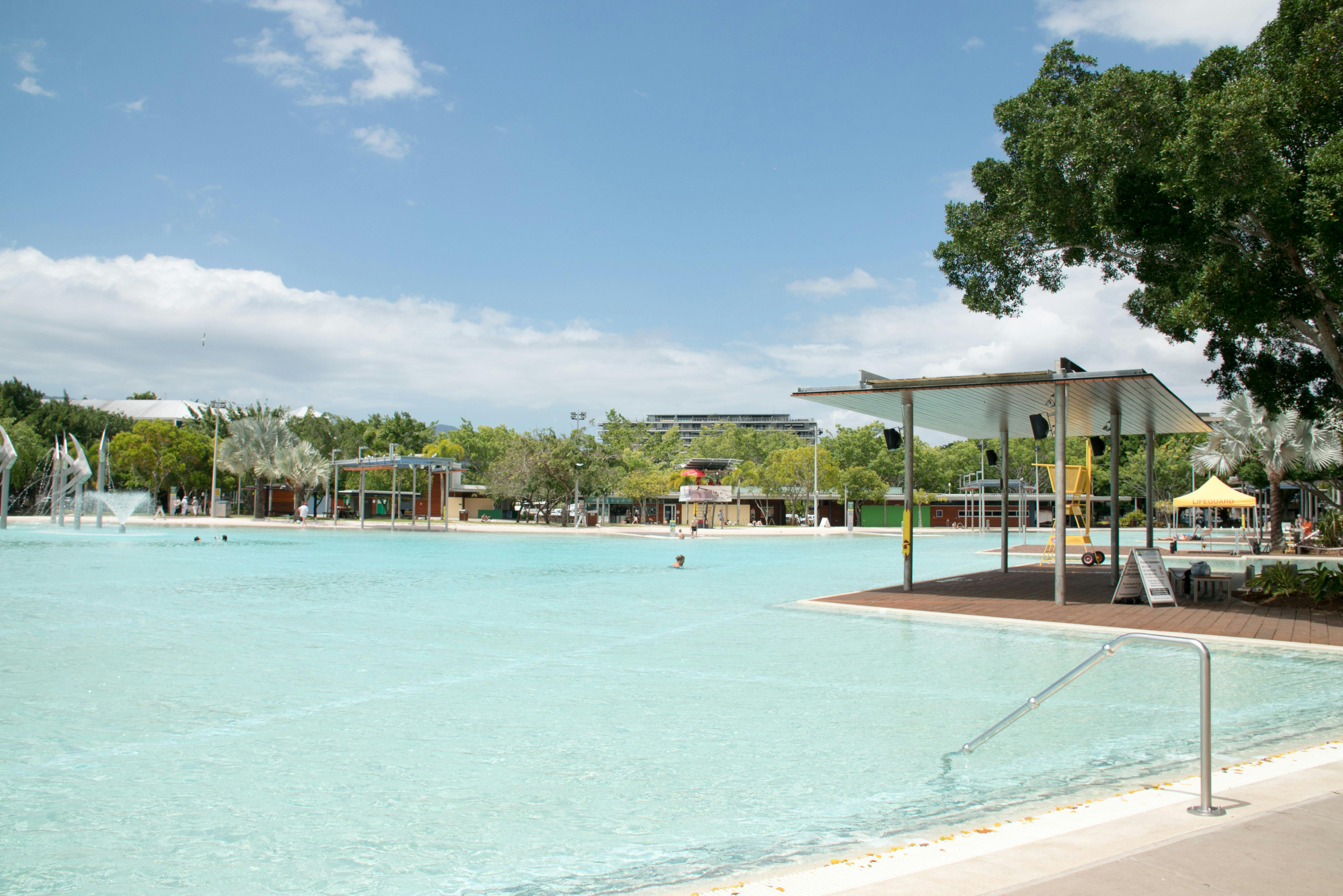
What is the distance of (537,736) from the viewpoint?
659cm

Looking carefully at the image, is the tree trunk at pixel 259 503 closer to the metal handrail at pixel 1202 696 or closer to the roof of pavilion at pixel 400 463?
the roof of pavilion at pixel 400 463

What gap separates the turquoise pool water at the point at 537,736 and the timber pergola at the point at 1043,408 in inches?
139

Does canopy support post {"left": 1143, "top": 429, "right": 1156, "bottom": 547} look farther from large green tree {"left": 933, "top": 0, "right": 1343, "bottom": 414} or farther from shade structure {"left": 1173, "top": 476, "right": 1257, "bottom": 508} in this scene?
shade structure {"left": 1173, "top": 476, "right": 1257, "bottom": 508}

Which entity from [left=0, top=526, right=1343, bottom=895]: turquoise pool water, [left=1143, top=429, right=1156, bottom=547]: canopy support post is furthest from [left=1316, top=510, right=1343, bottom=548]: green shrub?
[left=0, top=526, right=1343, bottom=895]: turquoise pool water

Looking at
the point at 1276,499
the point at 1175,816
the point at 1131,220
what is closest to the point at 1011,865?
the point at 1175,816

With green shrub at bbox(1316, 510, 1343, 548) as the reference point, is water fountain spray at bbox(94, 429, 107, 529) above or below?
above

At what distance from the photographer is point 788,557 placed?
30047 mm

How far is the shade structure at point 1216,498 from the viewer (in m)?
29.5

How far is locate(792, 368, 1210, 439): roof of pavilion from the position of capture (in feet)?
42.5

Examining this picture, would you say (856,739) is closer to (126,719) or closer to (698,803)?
(698,803)

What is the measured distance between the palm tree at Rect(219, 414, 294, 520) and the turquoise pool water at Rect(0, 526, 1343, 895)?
52.7 m

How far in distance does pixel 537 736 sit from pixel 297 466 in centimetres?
6185

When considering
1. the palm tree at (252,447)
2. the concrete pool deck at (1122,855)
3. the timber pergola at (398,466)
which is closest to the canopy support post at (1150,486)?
the concrete pool deck at (1122,855)

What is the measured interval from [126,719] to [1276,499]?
35.7m
